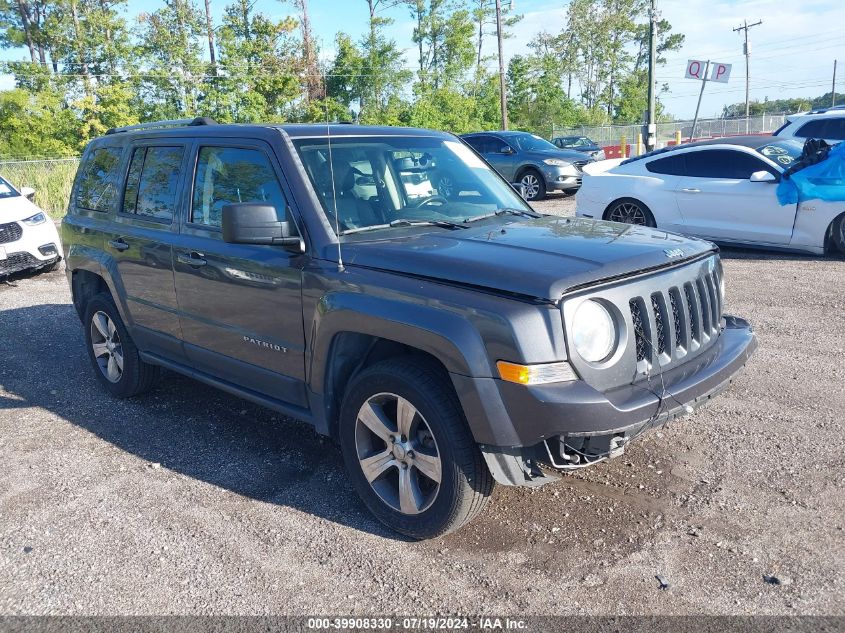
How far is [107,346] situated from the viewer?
5594mm

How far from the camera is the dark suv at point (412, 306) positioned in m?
2.93

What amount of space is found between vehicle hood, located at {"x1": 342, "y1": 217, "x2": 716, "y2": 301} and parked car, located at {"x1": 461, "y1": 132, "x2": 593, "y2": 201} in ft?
43.1

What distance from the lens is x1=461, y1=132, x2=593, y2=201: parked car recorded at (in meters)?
16.7

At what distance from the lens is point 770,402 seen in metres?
4.80

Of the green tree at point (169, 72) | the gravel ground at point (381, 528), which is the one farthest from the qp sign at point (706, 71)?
the green tree at point (169, 72)

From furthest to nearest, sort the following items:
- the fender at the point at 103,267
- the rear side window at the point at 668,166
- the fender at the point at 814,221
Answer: the rear side window at the point at 668,166, the fender at the point at 814,221, the fender at the point at 103,267

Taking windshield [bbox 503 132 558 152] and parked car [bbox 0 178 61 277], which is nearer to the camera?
parked car [bbox 0 178 61 277]

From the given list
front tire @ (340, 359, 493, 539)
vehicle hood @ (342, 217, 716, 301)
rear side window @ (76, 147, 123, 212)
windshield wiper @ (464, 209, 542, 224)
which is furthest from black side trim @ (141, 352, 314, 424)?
windshield wiper @ (464, 209, 542, 224)

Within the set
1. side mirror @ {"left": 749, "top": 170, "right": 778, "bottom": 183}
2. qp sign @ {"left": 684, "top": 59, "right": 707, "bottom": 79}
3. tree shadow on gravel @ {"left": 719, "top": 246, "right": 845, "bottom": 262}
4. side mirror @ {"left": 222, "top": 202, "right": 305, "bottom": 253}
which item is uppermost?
qp sign @ {"left": 684, "top": 59, "right": 707, "bottom": 79}

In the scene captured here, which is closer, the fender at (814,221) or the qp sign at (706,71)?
the fender at (814,221)

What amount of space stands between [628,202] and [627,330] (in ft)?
24.8

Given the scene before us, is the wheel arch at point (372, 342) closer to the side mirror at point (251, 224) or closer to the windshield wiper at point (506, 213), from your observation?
the side mirror at point (251, 224)

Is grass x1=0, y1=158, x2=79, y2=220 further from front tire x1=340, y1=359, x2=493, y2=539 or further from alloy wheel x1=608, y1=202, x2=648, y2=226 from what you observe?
front tire x1=340, y1=359, x2=493, y2=539

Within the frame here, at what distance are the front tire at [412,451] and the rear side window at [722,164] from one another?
768 cm
